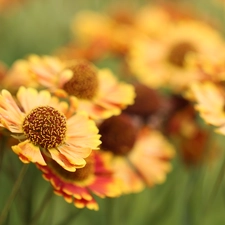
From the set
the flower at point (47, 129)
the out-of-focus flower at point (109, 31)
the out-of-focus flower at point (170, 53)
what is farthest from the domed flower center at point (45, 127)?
the out-of-focus flower at point (109, 31)

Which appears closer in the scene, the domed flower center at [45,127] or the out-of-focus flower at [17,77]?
the domed flower center at [45,127]

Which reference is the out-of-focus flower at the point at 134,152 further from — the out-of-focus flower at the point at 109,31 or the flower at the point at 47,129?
the out-of-focus flower at the point at 109,31

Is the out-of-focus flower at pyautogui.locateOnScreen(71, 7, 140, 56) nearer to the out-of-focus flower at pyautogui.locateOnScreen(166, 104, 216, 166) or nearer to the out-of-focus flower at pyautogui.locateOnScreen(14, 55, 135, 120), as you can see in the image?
the out-of-focus flower at pyautogui.locateOnScreen(166, 104, 216, 166)

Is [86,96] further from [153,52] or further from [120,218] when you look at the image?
[153,52]

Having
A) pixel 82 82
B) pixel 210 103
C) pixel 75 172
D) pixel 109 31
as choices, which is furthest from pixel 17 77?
pixel 109 31

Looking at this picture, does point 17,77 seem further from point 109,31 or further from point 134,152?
point 109,31

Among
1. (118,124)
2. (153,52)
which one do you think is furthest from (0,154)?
(153,52)

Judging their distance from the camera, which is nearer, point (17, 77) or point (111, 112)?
point (111, 112)

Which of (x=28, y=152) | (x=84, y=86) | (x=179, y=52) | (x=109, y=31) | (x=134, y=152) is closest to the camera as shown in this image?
(x=28, y=152)
